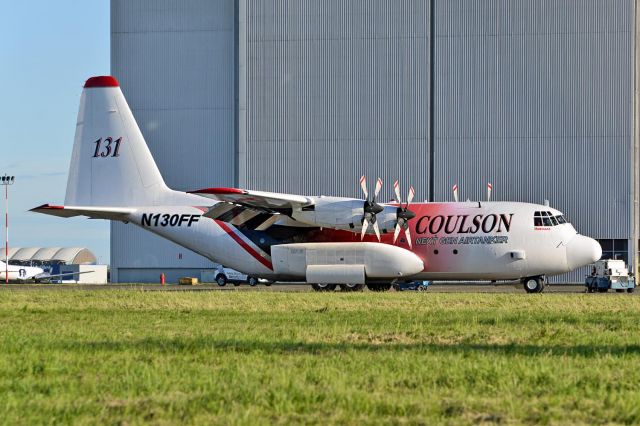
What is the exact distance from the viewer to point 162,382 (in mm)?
11977

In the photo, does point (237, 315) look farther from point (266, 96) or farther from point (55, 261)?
point (55, 261)

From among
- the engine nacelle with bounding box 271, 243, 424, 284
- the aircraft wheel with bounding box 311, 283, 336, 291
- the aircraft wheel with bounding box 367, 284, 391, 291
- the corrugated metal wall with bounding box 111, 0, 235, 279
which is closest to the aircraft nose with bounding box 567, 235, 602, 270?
the engine nacelle with bounding box 271, 243, 424, 284

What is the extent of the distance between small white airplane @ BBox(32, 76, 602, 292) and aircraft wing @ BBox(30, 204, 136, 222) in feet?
0.15

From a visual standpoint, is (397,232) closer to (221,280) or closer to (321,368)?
(221,280)

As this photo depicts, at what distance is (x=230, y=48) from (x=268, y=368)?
195 feet

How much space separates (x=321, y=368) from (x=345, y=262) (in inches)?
1120


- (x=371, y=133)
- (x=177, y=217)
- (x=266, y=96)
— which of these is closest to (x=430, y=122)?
(x=371, y=133)

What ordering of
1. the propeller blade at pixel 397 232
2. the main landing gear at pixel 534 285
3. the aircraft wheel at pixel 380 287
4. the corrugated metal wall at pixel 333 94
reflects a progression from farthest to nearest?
the corrugated metal wall at pixel 333 94
the aircraft wheel at pixel 380 287
the main landing gear at pixel 534 285
the propeller blade at pixel 397 232

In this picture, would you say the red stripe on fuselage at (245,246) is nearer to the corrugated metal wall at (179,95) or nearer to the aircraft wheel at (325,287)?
the aircraft wheel at (325,287)

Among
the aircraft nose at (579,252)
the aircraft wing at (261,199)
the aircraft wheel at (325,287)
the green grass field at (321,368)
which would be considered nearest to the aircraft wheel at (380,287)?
the aircraft wheel at (325,287)

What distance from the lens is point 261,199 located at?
40156mm

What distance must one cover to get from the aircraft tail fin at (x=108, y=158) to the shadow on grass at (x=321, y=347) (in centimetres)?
2856

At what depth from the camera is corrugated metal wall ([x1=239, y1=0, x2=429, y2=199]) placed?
67250 mm

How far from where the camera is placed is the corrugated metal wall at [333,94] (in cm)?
6725
